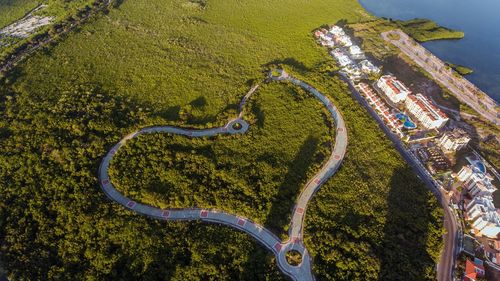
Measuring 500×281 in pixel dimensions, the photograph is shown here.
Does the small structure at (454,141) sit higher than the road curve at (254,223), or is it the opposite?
the small structure at (454,141)

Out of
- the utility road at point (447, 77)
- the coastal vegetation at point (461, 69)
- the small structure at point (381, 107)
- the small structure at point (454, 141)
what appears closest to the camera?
the small structure at point (454, 141)

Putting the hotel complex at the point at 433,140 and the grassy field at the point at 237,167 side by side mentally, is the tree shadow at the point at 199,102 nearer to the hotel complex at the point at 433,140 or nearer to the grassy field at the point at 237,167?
the grassy field at the point at 237,167

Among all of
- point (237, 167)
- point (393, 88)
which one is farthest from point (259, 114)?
point (393, 88)

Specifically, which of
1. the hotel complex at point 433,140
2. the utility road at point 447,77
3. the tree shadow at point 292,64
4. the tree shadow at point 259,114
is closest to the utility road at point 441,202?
the hotel complex at point 433,140

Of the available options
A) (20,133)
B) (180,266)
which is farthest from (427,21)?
(20,133)

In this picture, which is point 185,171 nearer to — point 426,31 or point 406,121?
point 406,121

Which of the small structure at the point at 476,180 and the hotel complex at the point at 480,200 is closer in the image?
the hotel complex at the point at 480,200

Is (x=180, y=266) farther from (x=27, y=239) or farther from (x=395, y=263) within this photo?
(x=395, y=263)
